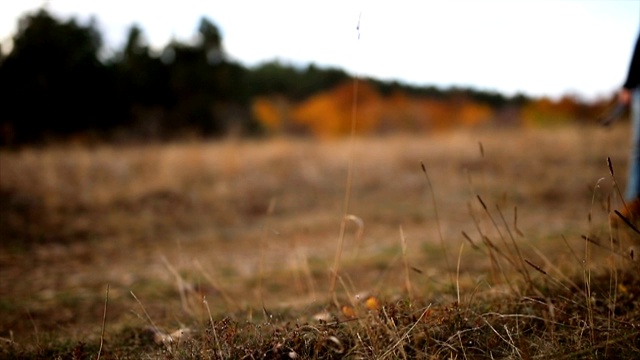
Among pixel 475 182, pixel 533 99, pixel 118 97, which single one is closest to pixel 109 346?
pixel 475 182

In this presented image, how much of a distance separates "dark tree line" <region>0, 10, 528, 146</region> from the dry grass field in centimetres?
421

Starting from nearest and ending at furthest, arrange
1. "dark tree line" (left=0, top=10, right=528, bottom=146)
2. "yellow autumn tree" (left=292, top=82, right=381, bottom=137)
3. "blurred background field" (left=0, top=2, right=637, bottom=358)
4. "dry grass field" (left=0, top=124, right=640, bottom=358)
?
"dry grass field" (left=0, top=124, right=640, bottom=358) < "blurred background field" (left=0, top=2, right=637, bottom=358) < "dark tree line" (left=0, top=10, right=528, bottom=146) < "yellow autumn tree" (left=292, top=82, right=381, bottom=137)

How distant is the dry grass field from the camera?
1330 millimetres

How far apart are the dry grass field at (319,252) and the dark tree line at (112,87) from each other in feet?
13.8

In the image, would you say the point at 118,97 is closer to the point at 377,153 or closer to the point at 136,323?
the point at 377,153

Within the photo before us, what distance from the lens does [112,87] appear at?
20266 mm

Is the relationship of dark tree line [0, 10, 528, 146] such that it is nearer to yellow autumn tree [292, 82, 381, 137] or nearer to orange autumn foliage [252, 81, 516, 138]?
orange autumn foliage [252, 81, 516, 138]

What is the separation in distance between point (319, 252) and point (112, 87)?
20.1 m

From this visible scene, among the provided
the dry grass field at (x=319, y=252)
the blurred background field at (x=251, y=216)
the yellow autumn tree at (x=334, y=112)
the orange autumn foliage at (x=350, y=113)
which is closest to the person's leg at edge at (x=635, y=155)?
the blurred background field at (x=251, y=216)

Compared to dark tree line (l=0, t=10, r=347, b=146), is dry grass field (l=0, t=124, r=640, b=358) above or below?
below

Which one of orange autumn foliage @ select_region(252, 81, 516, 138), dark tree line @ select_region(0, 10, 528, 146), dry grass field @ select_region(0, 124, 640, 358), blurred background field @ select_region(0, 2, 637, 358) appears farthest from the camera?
orange autumn foliage @ select_region(252, 81, 516, 138)

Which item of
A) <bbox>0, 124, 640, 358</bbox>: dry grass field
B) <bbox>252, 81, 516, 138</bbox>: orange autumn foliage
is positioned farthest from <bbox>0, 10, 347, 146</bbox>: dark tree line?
<bbox>252, 81, 516, 138</bbox>: orange autumn foliage

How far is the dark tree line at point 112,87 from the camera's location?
14711 millimetres

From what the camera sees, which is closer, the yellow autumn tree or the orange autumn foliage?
the orange autumn foliage
